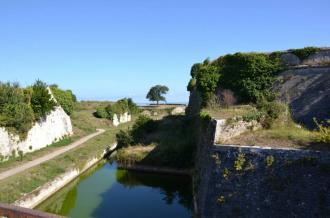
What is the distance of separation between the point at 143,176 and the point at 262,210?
13.2 m

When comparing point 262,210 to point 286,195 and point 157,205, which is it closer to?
point 286,195

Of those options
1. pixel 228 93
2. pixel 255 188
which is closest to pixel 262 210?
pixel 255 188

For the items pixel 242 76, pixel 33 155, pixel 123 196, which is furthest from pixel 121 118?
pixel 123 196

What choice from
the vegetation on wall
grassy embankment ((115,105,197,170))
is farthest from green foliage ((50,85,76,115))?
the vegetation on wall

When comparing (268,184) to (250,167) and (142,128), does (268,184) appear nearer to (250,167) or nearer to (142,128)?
(250,167)

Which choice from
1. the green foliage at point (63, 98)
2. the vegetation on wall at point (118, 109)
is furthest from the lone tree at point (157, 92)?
the green foliage at point (63, 98)

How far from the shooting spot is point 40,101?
1029 inches

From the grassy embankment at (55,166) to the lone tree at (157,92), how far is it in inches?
1838

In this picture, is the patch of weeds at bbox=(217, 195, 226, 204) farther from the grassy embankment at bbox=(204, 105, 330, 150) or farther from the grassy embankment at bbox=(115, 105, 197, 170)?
the grassy embankment at bbox=(115, 105, 197, 170)

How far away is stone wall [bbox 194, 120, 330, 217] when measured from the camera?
390 inches

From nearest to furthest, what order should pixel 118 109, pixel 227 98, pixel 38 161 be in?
pixel 38 161, pixel 227 98, pixel 118 109

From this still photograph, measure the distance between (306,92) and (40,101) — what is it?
18.5 m

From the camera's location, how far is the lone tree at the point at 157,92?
84.7 metres

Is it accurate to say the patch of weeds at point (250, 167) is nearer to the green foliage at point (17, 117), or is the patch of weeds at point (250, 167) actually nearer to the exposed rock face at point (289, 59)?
the exposed rock face at point (289, 59)
